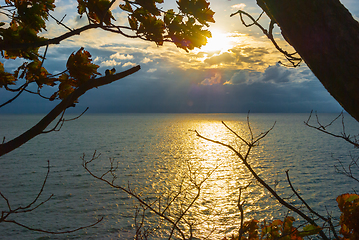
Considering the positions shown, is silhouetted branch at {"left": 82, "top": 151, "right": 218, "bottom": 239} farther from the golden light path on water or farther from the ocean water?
the golden light path on water

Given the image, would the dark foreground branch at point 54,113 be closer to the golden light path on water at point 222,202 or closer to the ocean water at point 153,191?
the ocean water at point 153,191

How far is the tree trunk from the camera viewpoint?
118 centimetres

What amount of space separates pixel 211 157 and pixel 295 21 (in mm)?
48830

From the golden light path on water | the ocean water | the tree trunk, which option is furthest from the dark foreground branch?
the golden light path on water

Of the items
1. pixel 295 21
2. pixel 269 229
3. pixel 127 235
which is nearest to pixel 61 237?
pixel 127 235

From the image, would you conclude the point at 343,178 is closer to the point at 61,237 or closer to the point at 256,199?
the point at 256,199

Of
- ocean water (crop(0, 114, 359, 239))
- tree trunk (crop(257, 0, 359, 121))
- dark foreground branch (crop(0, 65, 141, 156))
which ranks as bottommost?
ocean water (crop(0, 114, 359, 239))

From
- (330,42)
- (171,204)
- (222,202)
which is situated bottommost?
(222,202)

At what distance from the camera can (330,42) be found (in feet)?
4.00

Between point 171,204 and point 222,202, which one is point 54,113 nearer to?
point 171,204

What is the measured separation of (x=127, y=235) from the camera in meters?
18.8

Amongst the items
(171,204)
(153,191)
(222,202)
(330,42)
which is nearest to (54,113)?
(330,42)

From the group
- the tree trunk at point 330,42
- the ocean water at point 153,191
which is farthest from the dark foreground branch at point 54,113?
the ocean water at point 153,191

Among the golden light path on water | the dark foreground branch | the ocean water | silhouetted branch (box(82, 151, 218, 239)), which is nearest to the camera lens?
the dark foreground branch
